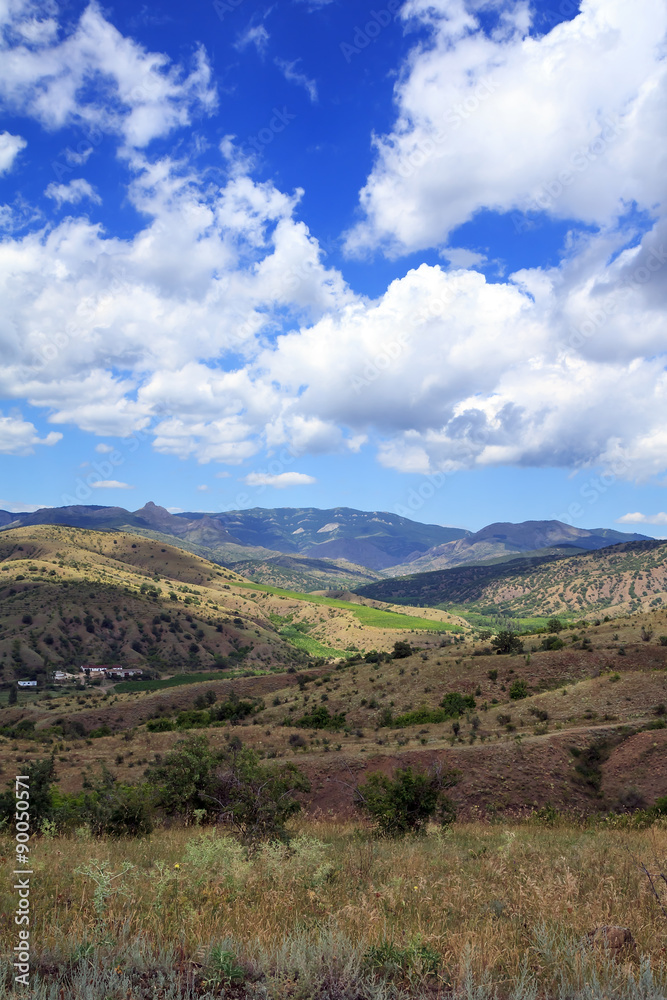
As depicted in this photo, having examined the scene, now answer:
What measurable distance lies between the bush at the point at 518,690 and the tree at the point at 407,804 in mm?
29905

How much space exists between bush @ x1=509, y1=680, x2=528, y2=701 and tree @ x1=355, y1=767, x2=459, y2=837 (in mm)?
29905

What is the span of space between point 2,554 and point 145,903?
183 m

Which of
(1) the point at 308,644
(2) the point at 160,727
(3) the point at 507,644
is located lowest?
(1) the point at 308,644

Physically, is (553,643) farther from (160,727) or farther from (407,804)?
(407,804)

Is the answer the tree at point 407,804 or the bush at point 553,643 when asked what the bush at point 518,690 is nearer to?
the bush at point 553,643

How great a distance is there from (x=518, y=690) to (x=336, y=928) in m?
42.1

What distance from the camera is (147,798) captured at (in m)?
13.3

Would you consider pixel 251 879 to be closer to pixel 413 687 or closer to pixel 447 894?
pixel 447 894

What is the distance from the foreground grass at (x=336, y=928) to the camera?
407cm

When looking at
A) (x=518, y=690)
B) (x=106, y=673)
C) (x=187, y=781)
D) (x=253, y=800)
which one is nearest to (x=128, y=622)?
(x=106, y=673)

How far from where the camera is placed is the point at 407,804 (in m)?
14.2

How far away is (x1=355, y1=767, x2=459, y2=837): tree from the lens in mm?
13408

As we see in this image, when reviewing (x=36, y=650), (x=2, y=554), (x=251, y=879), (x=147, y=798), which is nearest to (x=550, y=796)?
(x=147, y=798)

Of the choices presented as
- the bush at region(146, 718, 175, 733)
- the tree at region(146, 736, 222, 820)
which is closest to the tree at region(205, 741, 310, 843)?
the tree at region(146, 736, 222, 820)
